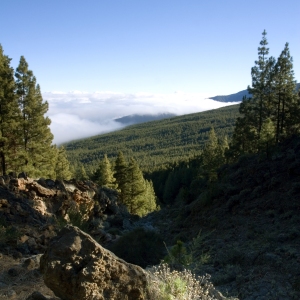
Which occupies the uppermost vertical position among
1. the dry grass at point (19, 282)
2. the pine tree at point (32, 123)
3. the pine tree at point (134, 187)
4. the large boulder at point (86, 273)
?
the pine tree at point (32, 123)

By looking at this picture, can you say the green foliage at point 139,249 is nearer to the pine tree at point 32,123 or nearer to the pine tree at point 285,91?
the pine tree at point 32,123

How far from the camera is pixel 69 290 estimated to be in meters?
3.50

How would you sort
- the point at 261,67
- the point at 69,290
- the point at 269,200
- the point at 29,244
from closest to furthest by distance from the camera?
the point at 69,290
the point at 29,244
the point at 269,200
the point at 261,67

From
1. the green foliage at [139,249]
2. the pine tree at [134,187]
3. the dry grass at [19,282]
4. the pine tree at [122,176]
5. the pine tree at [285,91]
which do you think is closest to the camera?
the dry grass at [19,282]

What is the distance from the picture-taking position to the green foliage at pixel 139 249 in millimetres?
9484

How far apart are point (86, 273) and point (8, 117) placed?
19374 millimetres

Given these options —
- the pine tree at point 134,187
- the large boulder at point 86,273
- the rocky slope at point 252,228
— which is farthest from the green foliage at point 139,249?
the pine tree at point 134,187

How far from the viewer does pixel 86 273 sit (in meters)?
3.47

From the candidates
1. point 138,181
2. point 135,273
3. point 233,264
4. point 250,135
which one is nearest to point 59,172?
point 138,181

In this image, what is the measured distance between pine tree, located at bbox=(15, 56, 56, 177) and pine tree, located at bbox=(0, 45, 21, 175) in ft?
1.59

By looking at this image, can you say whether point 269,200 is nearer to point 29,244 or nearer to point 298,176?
point 298,176

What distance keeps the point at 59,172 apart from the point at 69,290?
33787mm

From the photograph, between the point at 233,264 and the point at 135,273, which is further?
the point at 233,264

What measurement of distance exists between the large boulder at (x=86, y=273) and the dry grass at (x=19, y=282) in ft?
4.03
